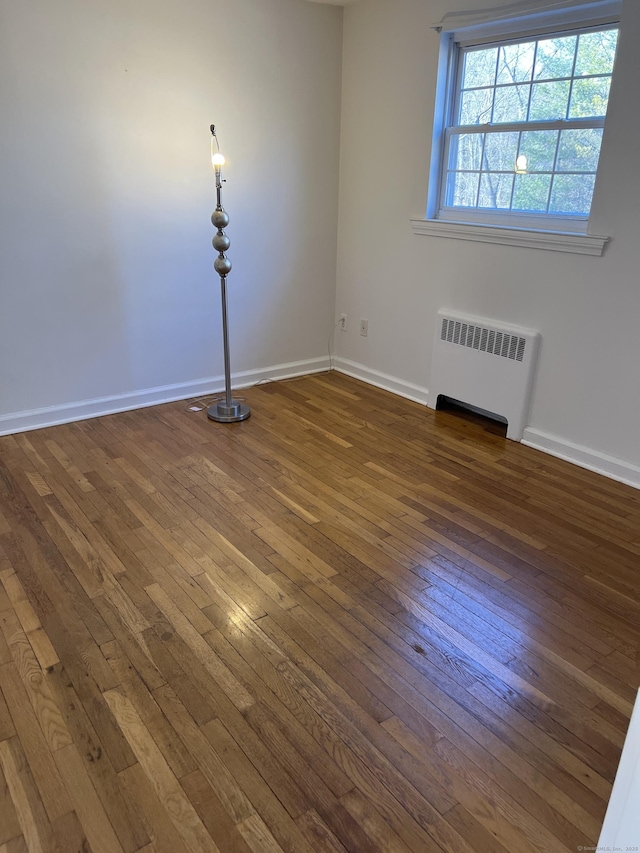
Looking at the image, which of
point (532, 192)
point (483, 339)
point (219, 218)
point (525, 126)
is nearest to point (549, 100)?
point (525, 126)

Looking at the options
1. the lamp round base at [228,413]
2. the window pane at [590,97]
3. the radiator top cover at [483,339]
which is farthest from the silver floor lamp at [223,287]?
the window pane at [590,97]

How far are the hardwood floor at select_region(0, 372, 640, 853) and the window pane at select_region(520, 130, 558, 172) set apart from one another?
1.56m

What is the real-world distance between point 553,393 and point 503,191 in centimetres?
119

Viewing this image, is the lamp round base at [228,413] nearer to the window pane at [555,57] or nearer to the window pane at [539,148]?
the window pane at [539,148]

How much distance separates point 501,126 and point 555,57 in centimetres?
41

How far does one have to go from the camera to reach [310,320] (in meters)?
4.66

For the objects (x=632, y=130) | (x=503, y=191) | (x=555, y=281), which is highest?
(x=632, y=130)

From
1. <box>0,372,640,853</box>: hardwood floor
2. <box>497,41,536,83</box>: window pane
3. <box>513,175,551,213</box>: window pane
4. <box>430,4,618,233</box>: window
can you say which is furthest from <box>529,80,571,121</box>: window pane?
<box>0,372,640,853</box>: hardwood floor

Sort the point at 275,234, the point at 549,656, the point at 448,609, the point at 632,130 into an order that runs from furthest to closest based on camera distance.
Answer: the point at 275,234 < the point at 632,130 < the point at 448,609 < the point at 549,656

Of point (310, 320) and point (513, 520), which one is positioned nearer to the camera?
point (513, 520)

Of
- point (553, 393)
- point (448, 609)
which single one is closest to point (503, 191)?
point (553, 393)

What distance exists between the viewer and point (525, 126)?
3.31m

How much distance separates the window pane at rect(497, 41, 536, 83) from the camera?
3252 mm

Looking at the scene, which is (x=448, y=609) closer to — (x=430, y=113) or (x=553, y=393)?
(x=553, y=393)
